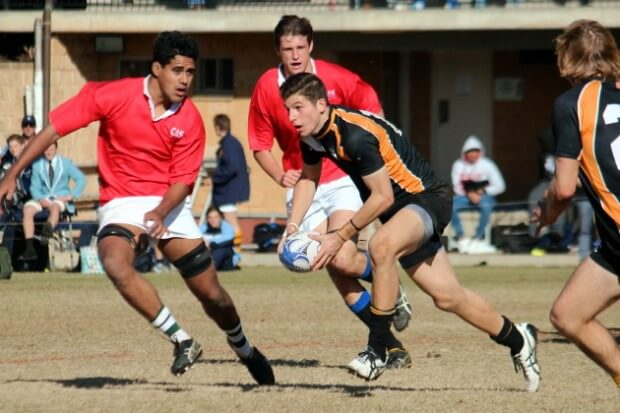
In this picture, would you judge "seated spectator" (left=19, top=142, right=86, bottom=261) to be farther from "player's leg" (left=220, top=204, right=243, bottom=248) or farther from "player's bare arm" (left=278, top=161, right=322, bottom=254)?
"player's bare arm" (left=278, top=161, right=322, bottom=254)

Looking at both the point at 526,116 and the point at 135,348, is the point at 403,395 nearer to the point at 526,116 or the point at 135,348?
the point at 135,348

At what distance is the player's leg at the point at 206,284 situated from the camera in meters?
8.14

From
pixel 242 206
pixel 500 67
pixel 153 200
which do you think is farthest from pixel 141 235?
pixel 500 67

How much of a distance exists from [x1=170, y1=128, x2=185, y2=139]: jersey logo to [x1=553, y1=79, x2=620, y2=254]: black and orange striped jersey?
2.66 meters

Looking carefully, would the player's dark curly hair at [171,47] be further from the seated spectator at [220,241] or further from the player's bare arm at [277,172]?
the seated spectator at [220,241]

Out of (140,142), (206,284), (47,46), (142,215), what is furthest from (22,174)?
(206,284)

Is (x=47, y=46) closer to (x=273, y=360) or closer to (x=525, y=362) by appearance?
(x=273, y=360)

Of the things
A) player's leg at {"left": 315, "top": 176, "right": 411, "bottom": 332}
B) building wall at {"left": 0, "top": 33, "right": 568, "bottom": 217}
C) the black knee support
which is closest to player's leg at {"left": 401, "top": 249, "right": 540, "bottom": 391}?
player's leg at {"left": 315, "top": 176, "right": 411, "bottom": 332}

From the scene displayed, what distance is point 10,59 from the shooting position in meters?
23.1

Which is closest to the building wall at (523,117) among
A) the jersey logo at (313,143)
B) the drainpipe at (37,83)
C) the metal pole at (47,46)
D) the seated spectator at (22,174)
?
the metal pole at (47,46)

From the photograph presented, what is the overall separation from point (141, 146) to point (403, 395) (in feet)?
7.30

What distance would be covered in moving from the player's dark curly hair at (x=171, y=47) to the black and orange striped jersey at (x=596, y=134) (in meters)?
2.54

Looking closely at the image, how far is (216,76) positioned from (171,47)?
51.6 feet

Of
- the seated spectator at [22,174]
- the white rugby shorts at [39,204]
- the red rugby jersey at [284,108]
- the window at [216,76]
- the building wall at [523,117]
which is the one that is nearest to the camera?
the red rugby jersey at [284,108]
